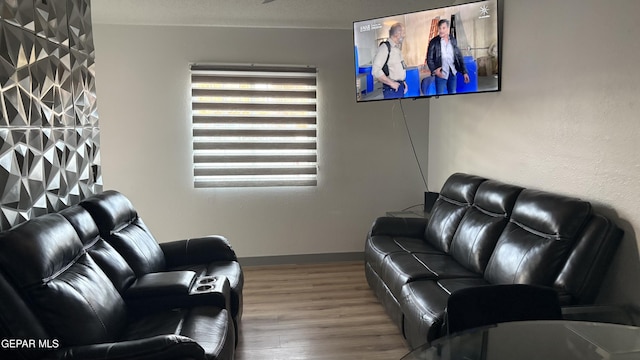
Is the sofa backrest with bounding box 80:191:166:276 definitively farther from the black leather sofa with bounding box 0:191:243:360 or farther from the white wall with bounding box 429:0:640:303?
the white wall with bounding box 429:0:640:303

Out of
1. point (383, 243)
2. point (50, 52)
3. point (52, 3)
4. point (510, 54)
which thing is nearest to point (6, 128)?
point (50, 52)

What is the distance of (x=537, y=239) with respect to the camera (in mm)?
2441

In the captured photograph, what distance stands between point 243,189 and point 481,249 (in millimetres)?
2459

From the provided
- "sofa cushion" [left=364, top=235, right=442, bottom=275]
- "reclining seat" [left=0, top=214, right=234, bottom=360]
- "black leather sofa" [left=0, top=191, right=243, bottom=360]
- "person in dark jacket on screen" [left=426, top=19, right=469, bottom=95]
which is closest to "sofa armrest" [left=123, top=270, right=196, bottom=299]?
"black leather sofa" [left=0, top=191, right=243, bottom=360]

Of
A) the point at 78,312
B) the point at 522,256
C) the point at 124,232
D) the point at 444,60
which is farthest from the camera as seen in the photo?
the point at 444,60

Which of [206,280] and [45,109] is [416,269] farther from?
[45,109]

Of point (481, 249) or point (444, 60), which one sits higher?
point (444, 60)

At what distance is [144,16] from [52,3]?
1.64 m

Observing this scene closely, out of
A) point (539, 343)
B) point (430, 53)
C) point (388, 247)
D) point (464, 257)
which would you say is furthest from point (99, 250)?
point (430, 53)

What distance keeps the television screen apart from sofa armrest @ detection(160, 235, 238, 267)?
70.3 inches

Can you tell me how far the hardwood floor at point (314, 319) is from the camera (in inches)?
111

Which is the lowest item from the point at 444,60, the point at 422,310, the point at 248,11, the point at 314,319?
the point at 314,319

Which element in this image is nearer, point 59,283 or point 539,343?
point 539,343

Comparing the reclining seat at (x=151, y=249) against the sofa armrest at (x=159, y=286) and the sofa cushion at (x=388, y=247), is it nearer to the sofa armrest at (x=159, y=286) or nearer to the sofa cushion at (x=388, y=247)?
the sofa armrest at (x=159, y=286)
